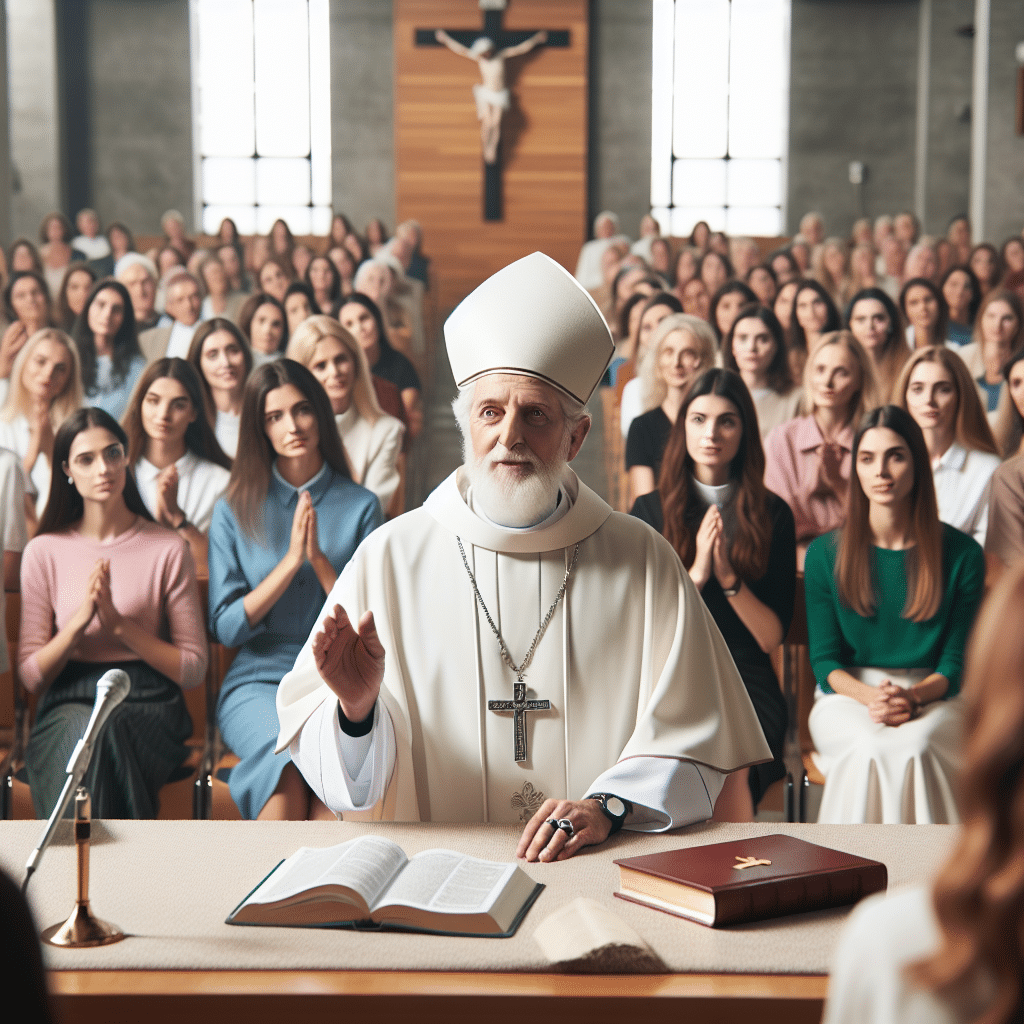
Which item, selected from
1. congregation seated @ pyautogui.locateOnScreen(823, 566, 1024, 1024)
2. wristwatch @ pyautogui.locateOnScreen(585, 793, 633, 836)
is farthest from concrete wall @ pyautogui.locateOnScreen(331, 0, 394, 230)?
congregation seated @ pyautogui.locateOnScreen(823, 566, 1024, 1024)

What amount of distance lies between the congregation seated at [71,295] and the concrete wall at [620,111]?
1295 cm

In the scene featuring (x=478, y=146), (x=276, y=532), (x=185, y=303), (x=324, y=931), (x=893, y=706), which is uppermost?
(x=478, y=146)

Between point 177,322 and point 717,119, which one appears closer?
point 177,322

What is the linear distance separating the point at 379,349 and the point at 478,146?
13.2 m

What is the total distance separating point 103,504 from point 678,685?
8.77 feet

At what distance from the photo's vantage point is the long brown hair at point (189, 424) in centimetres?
522

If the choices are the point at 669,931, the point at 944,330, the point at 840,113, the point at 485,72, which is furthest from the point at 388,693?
the point at 840,113

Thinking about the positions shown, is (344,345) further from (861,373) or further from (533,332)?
(533,332)

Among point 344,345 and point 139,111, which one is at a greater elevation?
point 139,111

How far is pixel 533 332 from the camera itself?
2.82m

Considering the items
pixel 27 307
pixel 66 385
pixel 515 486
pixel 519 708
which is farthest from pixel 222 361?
pixel 519 708

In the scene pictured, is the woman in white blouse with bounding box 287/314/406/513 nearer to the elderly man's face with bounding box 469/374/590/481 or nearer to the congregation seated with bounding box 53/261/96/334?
the congregation seated with bounding box 53/261/96/334

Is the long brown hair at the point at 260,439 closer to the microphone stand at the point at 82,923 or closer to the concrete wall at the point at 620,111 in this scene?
the microphone stand at the point at 82,923

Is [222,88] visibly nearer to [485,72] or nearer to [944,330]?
[485,72]
